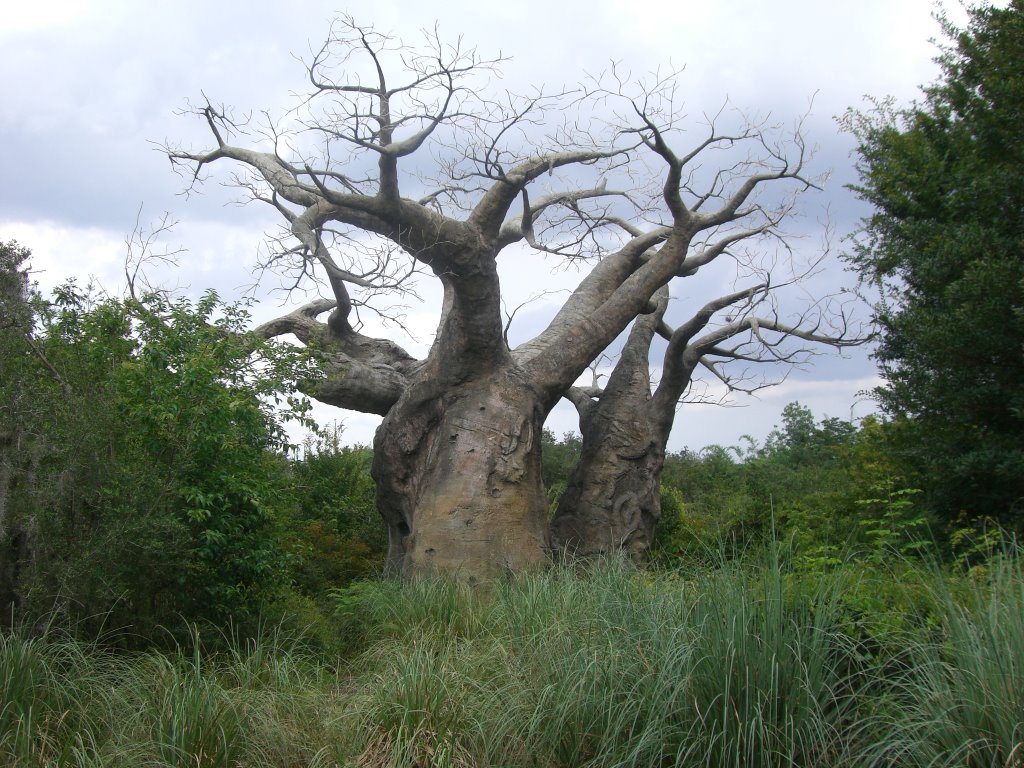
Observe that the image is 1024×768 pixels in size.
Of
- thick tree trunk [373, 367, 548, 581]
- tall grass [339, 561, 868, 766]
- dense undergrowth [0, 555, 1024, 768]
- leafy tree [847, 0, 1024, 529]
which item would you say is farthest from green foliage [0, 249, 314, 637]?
leafy tree [847, 0, 1024, 529]

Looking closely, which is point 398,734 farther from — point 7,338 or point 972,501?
point 972,501

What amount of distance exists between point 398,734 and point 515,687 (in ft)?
1.99

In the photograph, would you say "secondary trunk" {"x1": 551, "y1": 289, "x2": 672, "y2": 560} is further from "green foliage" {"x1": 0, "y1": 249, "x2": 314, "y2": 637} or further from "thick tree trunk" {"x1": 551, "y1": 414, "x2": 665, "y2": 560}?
"green foliage" {"x1": 0, "y1": 249, "x2": 314, "y2": 637}

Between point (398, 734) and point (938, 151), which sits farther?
point (938, 151)

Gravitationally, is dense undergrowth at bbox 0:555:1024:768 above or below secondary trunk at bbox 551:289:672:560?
below

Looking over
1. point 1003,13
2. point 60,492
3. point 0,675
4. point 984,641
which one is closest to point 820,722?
point 984,641

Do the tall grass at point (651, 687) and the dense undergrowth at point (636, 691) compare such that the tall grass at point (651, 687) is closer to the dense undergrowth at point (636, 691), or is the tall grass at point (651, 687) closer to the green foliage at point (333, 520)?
the dense undergrowth at point (636, 691)

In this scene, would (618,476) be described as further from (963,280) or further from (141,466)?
(141,466)

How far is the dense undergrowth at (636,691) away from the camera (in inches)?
139

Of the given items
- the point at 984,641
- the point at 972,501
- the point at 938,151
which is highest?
the point at 938,151

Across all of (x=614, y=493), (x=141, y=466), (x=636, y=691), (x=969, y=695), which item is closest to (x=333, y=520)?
(x=614, y=493)

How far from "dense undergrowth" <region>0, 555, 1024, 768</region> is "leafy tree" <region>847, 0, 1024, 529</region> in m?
3.56

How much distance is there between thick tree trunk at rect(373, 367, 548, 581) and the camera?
915cm

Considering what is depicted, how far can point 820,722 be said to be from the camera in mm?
3592
